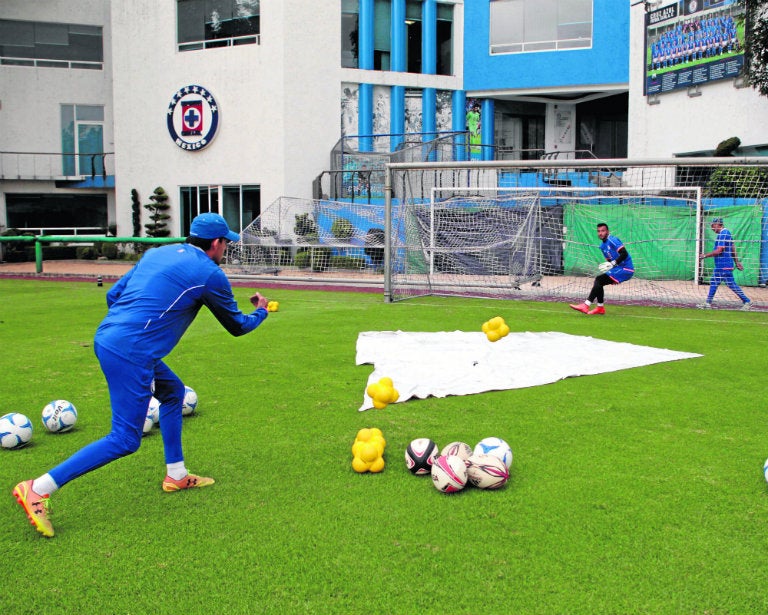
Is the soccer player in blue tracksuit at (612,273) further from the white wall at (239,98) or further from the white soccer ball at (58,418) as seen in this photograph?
the white wall at (239,98)

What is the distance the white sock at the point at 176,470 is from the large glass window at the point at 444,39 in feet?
92.6

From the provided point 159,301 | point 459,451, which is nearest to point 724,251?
point 459,451

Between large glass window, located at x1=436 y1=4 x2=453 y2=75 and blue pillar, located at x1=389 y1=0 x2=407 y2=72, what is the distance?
5.27ft

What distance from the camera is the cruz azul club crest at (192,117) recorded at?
96.3 ft

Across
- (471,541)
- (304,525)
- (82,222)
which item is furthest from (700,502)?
(82,222)

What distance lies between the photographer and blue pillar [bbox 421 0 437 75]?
3034cm

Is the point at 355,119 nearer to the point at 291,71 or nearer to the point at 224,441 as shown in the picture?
the point at 291,71

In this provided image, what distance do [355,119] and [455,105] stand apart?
14.0ft

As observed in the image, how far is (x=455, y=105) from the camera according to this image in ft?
103

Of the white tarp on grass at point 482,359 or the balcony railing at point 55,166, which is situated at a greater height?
A: the balcony railing at point 55,166

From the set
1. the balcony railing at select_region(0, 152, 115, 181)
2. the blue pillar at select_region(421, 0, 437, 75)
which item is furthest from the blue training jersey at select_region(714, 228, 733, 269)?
the balcony railing at select_region(0, 152, 115, 181)

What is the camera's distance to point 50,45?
109 feet

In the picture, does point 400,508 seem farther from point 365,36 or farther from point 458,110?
point 458,110

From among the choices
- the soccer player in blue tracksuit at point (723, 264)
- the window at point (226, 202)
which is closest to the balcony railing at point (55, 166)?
the window at point (226, 202)
